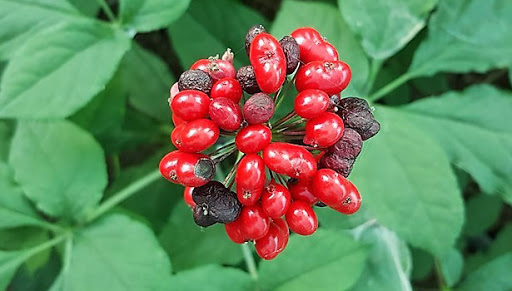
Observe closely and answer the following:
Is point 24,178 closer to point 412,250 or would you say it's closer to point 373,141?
point 373,141

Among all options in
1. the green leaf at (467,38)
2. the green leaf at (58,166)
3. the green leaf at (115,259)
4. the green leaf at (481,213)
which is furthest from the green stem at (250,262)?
the green leaf at (481,213)

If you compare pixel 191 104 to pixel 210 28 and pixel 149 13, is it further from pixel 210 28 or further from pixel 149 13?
pixel 210 28

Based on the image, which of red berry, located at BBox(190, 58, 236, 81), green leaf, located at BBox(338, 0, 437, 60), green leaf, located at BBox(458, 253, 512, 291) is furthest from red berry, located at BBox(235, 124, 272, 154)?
green leaf, located at BBox(458, 253, 512, 291)

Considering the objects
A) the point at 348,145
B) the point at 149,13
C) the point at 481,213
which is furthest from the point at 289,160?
the point at 481,213

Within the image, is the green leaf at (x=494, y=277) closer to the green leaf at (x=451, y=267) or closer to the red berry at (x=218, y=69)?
the green leaf at (x=451, y=267)

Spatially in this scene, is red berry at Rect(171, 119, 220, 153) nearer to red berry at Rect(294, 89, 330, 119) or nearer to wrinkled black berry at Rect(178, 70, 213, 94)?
wrinkled black berry at Rect(178, 70, 213, 94)

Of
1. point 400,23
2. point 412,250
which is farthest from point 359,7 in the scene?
point 412,250

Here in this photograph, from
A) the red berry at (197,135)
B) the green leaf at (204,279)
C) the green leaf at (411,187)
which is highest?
the red berry at (197,135)
